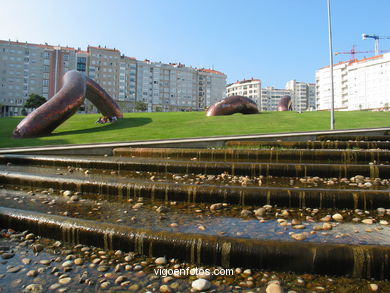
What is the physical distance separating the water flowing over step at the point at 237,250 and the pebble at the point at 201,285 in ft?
1.57

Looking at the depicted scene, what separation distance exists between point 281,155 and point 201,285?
272 inches

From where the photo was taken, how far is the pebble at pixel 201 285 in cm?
274

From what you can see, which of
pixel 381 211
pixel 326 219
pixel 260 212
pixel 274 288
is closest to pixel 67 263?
pixel 274 288

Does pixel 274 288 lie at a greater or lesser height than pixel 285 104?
lesser

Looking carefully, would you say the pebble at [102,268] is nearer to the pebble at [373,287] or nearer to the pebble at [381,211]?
the pebble at [373,287]

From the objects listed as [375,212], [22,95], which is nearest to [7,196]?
[375,212]

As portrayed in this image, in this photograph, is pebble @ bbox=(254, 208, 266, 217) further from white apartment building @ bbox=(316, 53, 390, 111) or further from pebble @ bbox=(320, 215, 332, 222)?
white apartment building @ bbox=(316, 53, 390, 111)

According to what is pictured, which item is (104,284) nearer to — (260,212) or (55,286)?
(55,286)

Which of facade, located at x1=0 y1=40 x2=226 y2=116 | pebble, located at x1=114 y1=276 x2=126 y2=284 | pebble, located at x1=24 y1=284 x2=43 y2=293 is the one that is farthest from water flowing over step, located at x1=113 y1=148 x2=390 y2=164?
facade, located at x1=0 y1=40 x2=226 y2=116

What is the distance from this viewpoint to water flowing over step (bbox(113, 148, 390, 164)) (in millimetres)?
8664

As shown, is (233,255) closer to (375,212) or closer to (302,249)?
(302,249)

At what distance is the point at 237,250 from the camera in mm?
3240

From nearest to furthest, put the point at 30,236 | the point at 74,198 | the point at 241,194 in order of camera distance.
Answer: the point at 30,236, the point at 241,194, the point at 74,198

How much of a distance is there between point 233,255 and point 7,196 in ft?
17.9
